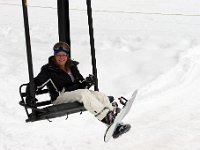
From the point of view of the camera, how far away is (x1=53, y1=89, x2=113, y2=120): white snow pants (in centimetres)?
584

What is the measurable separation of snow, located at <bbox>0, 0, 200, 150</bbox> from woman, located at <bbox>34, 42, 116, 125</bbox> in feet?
7.92

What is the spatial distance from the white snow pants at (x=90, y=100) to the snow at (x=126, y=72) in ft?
7.93

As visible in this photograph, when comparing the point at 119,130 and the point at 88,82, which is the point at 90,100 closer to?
the point at 88,82

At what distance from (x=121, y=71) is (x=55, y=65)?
487 cm

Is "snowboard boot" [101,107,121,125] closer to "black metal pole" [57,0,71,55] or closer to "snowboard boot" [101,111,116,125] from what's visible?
"snowboard boot" [101,111,116,125]

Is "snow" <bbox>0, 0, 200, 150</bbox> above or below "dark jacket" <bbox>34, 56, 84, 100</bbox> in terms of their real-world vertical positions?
below

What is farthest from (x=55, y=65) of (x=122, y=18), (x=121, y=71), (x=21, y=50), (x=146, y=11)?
(x=146, y=11)

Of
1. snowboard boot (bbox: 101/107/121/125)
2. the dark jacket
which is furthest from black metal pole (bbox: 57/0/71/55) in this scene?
snowboard boot (bbox: 101/107/121/125)

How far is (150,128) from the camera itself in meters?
8.96

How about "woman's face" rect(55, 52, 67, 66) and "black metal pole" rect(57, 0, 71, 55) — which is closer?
"woman's face" rect(55, 52, 67, 66)

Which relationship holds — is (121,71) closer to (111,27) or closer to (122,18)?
(111,27)

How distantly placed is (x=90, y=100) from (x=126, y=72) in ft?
16.3

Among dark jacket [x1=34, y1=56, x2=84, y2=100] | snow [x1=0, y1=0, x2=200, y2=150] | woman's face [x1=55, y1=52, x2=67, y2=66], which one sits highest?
woman's face [x1=55, y1=52, x2=67, y2=66]

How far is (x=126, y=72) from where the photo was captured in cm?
1080
